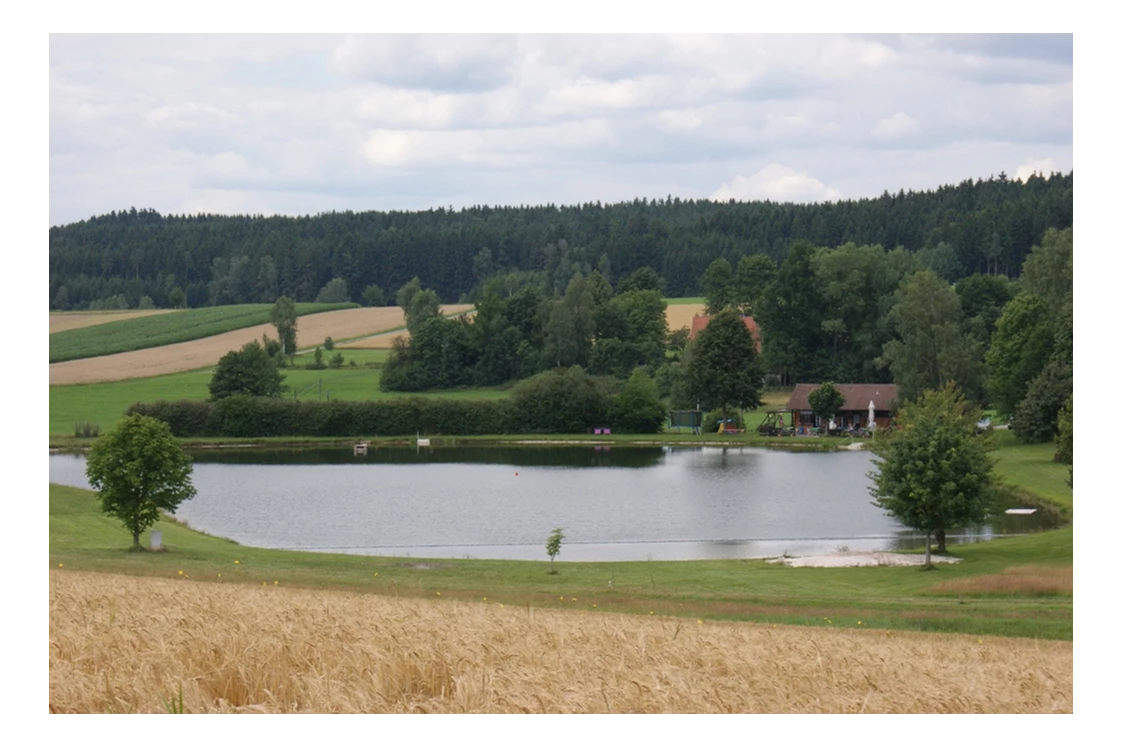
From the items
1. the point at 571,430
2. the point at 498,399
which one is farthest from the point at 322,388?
the point at 571,430

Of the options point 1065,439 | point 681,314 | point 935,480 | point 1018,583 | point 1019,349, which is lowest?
point 1018,583

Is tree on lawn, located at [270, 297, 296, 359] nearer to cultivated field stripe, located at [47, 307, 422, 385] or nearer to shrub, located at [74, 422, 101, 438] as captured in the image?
cultivated field stripe, located at [47, 307, 422, 385]

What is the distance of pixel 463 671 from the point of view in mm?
7801

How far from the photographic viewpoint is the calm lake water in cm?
4088

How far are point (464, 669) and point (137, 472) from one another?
2927 cm

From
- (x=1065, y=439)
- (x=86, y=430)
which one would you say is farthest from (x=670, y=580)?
(x=86, y=430)

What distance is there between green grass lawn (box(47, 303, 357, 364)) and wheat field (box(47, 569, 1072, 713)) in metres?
99.2

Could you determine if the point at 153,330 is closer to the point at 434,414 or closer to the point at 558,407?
the point at 434,414

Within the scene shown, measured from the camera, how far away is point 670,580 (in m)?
29.7

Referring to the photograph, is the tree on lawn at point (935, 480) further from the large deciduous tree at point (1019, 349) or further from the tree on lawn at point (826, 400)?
the tree on lawn at point (826, 400)

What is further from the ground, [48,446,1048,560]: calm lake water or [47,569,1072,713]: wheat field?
[47,569,1072,713]: wheat field

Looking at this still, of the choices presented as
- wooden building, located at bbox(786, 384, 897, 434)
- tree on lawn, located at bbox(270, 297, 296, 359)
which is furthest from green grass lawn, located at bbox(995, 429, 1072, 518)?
tree on lawn, located at bbox(270, 297, 296, 359)

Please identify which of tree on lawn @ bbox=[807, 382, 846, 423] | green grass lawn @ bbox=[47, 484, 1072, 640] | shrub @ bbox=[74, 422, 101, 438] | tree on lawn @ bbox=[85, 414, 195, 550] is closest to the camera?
green grass lawn @ bbox=[47, 484, 1072, 640]
